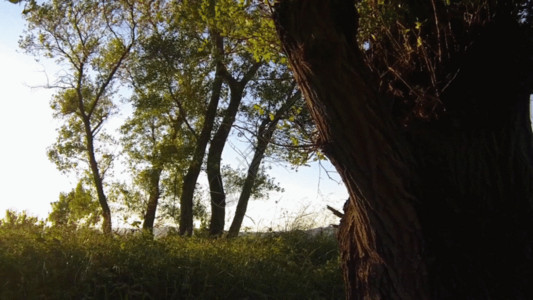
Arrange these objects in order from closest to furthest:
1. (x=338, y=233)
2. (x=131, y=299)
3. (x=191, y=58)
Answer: (x=338, y=233) → (x=131, y=299) → (x=191, y=58)

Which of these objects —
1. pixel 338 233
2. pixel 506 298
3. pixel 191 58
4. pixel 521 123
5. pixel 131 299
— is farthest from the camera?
pixel 191 58

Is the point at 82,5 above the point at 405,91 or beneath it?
above

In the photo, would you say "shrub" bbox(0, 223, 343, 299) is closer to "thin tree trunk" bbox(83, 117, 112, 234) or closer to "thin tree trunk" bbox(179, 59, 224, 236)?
"thin tree trunk" bbox(179, 59, 224, 236)

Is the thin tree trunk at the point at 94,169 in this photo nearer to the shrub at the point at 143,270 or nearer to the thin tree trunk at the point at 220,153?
the thin tree trunk at the point at 220,153

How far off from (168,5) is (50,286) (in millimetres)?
11138

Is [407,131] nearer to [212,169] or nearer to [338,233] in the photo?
[338,233]

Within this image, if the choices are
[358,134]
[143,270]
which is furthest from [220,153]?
[358,134]

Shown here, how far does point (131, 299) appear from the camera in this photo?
5.86 meters

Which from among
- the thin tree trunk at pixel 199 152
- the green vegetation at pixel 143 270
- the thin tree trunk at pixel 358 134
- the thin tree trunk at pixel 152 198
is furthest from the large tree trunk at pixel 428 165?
the thin tree trunk at pixel 152 198

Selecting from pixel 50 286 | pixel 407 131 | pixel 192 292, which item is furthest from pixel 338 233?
pixel 50 286

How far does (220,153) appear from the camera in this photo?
49.6 feet

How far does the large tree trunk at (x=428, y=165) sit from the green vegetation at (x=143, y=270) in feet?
9.42

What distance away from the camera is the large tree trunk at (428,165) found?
11.2 feet

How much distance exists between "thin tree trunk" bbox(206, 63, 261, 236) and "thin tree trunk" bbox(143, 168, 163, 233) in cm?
239
